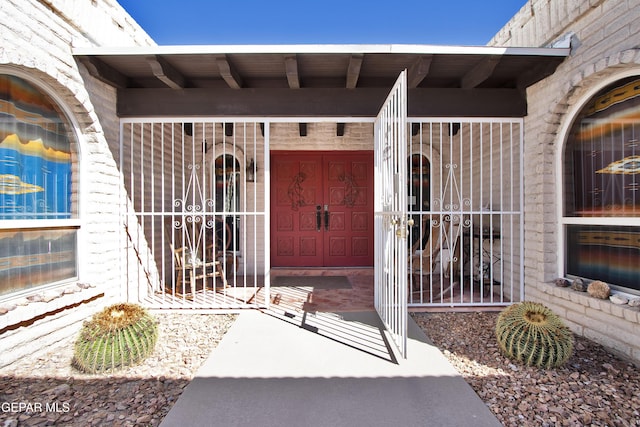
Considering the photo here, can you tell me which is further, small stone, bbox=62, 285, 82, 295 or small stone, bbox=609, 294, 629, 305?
small stone, bbox=62, 285, 82, 295

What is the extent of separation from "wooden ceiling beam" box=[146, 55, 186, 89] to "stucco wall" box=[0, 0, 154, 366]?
0.66 meters

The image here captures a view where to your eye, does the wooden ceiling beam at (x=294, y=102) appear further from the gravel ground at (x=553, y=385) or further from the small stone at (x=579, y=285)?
the gravel ground at (x=553, y=385)

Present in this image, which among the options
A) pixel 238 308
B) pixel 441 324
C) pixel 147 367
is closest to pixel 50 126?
pixel 147 367

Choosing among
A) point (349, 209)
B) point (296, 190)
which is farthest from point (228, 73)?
point (349, 209)

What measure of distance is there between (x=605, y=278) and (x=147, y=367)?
153 inches

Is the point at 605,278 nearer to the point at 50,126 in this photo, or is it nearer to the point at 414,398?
the point at 414,398

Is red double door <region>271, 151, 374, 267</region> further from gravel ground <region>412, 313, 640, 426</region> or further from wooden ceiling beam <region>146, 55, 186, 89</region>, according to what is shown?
gravel ground <region>412, 313, 640, 426</region>

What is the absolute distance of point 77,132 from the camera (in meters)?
3.30

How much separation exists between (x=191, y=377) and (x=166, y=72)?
2.84 metres

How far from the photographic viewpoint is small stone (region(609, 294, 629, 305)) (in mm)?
2584

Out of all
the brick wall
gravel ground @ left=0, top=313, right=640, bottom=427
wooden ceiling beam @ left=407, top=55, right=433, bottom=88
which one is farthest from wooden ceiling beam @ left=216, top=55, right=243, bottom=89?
the brick wall

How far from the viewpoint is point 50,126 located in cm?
303

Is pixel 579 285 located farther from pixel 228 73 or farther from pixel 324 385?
pixel 228 73

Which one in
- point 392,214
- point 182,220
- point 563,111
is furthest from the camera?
point 182,220
